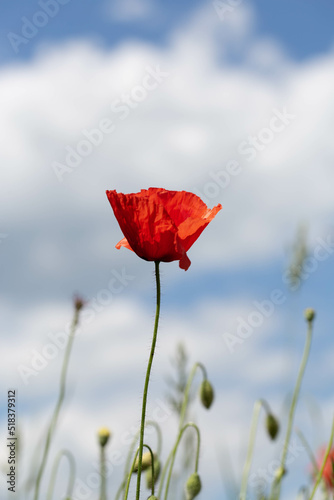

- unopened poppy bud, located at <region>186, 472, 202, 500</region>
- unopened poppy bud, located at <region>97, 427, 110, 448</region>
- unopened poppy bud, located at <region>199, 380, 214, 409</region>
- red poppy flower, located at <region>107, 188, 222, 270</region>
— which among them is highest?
red poppy flower, located at <region>107, 188, 222, 270</region>

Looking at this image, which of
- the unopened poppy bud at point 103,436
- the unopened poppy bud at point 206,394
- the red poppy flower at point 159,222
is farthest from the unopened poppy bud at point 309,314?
the red poppy flower at point 159,222

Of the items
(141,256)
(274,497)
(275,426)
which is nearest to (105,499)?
(274,497)

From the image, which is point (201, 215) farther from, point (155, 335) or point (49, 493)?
point (49, 493)

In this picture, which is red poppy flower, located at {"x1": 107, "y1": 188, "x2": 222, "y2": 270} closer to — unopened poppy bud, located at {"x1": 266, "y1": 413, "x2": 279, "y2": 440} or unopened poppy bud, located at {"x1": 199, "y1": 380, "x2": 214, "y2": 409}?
unopened poppy bud, located at {"x1": 199, "y1": 380, "x2": 214, "y2": 409}

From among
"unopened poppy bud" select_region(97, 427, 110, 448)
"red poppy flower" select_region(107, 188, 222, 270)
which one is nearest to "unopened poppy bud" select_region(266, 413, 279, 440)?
"unopened poppy bud" select_region(97, 427, 110, 448)

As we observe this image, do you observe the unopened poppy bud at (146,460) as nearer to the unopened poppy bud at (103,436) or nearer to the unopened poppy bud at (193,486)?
the unopened poppy bud at (193,486)
